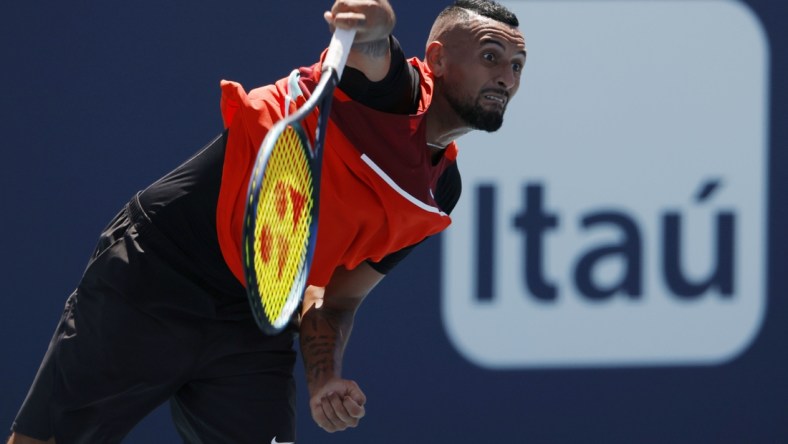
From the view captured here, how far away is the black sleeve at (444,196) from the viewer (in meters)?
2.74

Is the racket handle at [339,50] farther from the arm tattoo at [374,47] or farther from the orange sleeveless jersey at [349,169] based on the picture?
the orange sleeveless jersey at [349,169]

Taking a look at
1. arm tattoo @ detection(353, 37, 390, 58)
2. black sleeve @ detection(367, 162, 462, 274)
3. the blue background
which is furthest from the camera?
the blue background

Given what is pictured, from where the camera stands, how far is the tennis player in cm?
246

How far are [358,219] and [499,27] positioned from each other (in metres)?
0.46

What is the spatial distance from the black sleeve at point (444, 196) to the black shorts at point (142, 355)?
24 cm

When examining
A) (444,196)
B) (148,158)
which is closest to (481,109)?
(444,196)

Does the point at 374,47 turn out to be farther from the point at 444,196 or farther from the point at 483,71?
the point at 444,196

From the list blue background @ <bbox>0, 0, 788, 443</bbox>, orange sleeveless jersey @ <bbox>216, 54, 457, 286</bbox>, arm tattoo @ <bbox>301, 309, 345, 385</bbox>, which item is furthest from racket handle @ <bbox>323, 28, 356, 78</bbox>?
blue background @ <bbox>0, 0, 788, 443</bbox>

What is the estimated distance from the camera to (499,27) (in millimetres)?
2566

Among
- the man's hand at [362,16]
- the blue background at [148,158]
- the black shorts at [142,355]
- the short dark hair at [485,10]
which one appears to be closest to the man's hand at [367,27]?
the man's hand at [362,16]

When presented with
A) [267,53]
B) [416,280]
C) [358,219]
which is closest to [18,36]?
[267,53]

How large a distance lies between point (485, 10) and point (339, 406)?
32.2 inches

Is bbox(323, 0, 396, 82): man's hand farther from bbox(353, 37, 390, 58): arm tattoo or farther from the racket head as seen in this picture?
the racket head

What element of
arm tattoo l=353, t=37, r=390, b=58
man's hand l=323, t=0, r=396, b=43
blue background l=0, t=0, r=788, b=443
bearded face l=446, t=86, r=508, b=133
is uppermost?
man's hand l=323, t=0, r=396, b=43
